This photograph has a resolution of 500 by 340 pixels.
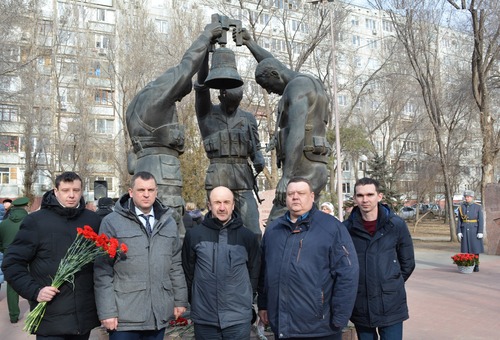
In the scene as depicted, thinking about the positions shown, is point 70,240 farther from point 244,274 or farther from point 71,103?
point 71,103

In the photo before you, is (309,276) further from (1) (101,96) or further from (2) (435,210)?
(2) (435,210)

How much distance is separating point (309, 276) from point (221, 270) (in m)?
0.65

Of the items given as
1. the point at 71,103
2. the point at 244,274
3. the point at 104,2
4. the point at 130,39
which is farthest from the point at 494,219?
the point at 104,2

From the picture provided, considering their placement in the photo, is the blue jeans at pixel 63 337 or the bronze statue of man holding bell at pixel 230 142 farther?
the bronze statue of man holding bell at pixel 230 142

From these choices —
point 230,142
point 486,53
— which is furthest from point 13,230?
point 486,53

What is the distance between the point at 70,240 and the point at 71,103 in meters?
33.6

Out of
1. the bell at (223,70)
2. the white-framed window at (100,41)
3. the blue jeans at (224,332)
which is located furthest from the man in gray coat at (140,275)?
the white-framed window at (100,41)

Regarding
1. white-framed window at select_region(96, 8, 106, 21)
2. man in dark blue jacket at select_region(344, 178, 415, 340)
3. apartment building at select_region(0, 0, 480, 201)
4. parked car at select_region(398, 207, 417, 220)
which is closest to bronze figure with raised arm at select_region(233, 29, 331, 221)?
man in dark blue jacket at select_region(344, 178, 415, 340)

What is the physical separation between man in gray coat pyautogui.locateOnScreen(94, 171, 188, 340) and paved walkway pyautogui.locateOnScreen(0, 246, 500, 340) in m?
1.81

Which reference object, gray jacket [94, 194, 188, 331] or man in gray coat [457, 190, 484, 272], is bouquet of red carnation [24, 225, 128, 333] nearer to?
gray jacket [94, 194, 188, 331]

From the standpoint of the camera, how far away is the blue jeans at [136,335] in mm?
3729

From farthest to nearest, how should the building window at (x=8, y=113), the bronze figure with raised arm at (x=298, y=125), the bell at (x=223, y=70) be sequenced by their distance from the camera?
the building window at (x=8, y=113) < the bell at (x=223, y=70) < the bronze figure with raised arm at (x=298, y=125)

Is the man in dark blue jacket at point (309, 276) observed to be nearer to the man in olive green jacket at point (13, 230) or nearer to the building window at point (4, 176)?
the man in olive green jacket at point (13, 230)

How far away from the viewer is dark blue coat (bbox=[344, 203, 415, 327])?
13.0ft
